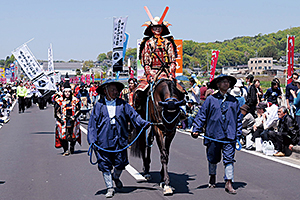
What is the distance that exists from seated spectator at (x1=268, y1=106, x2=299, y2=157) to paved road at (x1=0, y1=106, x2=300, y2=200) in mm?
493

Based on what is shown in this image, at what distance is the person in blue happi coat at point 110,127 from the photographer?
22.5 ft

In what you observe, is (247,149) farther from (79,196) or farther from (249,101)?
(79,196)

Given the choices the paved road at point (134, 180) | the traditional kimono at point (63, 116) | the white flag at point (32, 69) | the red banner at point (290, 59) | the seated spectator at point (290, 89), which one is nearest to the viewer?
the paved road at point (134, 180)

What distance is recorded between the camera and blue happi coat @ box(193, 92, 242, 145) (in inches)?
277

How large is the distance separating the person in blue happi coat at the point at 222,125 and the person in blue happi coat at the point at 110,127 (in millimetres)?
1108

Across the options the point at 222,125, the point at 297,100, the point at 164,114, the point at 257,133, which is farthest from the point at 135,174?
the point at 297,100

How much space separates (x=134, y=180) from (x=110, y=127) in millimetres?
1698

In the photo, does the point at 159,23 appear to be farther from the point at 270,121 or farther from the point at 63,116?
the point at 270,121

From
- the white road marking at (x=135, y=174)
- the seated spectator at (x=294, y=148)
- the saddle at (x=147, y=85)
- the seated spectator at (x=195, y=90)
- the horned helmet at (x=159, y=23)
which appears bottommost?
the white road marking at (x=135, y=174)

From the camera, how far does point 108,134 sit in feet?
22.5

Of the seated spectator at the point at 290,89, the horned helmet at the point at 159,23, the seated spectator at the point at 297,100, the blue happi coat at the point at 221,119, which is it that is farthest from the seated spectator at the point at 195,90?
the blue happi coat at the point at 221,119

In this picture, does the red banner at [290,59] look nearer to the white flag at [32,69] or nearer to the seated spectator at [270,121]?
the seated spectator at [270,121]

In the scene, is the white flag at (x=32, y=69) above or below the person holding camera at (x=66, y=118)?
above

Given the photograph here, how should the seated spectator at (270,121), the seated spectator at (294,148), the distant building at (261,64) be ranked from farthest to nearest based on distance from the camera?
the distant building at (261,64) < the seated spectator at (270,121) < the seated spectator at (294,148)
